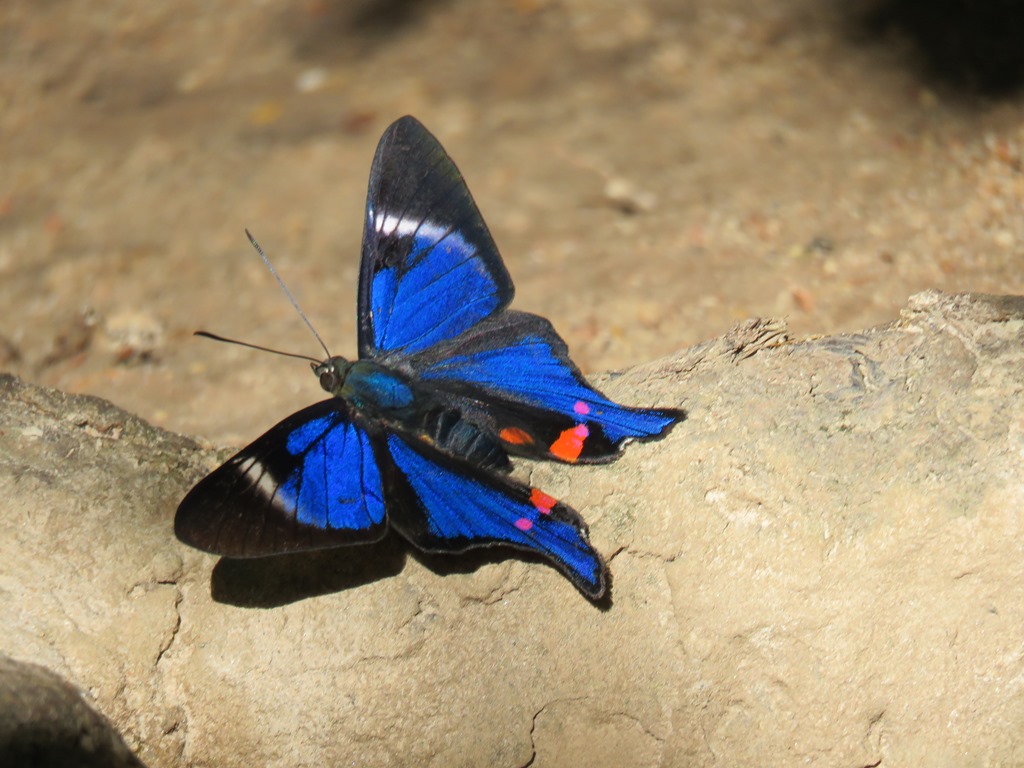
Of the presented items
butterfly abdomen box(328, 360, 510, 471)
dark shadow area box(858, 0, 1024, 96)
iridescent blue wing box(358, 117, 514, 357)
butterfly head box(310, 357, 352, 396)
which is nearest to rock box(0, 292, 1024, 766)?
butterfly abdomen box(328, 360, 510, 471)

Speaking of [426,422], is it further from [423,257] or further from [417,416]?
[423,257]

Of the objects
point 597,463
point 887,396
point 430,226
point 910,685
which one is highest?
point 430,226

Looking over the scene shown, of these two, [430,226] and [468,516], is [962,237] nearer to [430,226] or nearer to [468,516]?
[430,226]

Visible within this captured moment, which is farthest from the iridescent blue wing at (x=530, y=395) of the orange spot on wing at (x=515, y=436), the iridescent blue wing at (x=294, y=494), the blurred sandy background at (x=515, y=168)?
the blurred sandy background at (x=515, y=168)

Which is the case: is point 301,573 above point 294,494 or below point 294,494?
below

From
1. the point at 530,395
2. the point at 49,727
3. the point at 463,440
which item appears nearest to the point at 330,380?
the point at 463,440

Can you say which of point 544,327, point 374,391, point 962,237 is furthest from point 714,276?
point 374,391

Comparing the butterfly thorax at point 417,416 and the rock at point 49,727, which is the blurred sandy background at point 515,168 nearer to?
the butterfly thorax at point 417,416
